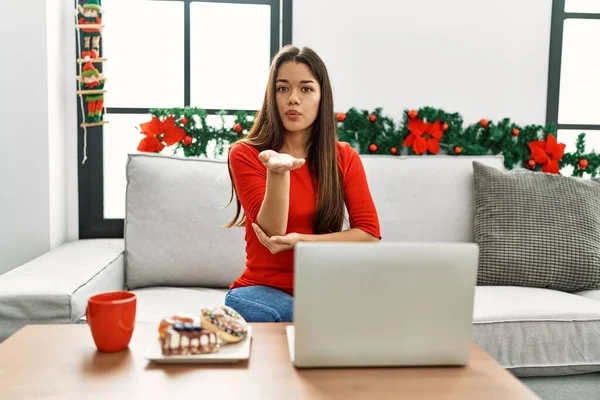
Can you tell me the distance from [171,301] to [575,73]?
6.99ft

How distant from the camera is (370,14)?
2398 mm

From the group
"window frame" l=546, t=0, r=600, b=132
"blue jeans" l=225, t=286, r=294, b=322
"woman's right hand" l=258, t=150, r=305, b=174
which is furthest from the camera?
"window frame" l=546, t=0, r=600, b=132

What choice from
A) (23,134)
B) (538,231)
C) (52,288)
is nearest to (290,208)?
(52,288)

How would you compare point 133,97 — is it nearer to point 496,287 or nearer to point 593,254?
point 496,287

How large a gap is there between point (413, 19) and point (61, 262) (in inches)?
67.7

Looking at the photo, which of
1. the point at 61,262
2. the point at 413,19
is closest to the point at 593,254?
the point at 413,19

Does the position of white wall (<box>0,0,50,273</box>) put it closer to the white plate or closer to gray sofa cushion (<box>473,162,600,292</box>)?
the white plate

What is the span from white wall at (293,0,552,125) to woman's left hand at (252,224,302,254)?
47.7 inches

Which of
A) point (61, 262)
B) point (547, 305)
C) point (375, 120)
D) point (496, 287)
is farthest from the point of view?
point (375, 120)

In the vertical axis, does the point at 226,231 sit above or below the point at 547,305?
above

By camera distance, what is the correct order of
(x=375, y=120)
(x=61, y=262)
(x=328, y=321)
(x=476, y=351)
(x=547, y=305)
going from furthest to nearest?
1. (x=375, y=120)
2. (x=61, y=262)
3. (x=547, y=305)
4. (x=476, y=351)
5. (x=328, y=321)

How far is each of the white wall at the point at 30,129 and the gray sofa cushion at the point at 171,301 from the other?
0.57 m

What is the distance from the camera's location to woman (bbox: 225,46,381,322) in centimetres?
145

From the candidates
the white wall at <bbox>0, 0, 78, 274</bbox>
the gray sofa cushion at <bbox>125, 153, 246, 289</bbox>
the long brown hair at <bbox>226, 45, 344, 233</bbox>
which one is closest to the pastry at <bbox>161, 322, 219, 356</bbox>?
the long brown hair at <bbox>226, 45, 344, 233</bbox>
